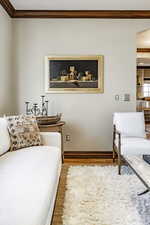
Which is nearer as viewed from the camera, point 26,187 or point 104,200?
point 26,187

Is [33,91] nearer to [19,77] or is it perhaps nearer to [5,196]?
[19,77]

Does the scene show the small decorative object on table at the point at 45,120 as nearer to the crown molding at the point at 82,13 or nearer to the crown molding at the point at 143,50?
the crown molding at the point at 82,13

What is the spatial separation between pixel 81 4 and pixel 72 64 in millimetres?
1084

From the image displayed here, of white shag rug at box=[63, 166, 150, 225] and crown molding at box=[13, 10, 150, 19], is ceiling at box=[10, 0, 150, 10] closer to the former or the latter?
crown molding at box=[13, 10, 150, 19]

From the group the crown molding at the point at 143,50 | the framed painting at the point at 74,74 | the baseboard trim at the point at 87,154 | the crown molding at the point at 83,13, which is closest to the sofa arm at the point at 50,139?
the baseboard trim at the point at 87,154

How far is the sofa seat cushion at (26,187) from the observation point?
1.27m

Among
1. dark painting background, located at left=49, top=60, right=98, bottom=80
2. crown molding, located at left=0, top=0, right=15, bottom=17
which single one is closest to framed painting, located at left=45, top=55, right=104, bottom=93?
dark painting background, located at left=49, top=60, right=98, bottom=80

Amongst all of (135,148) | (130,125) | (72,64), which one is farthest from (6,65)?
(135,148)

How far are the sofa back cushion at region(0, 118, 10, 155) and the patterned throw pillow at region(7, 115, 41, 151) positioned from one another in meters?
0.08

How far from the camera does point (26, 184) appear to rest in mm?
1726

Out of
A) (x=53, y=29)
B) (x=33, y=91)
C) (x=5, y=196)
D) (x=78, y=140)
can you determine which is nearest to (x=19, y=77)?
(x=33, y=91)

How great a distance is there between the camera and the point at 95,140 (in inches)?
188

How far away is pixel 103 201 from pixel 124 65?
286 cm

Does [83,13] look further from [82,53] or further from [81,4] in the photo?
[82,53]
